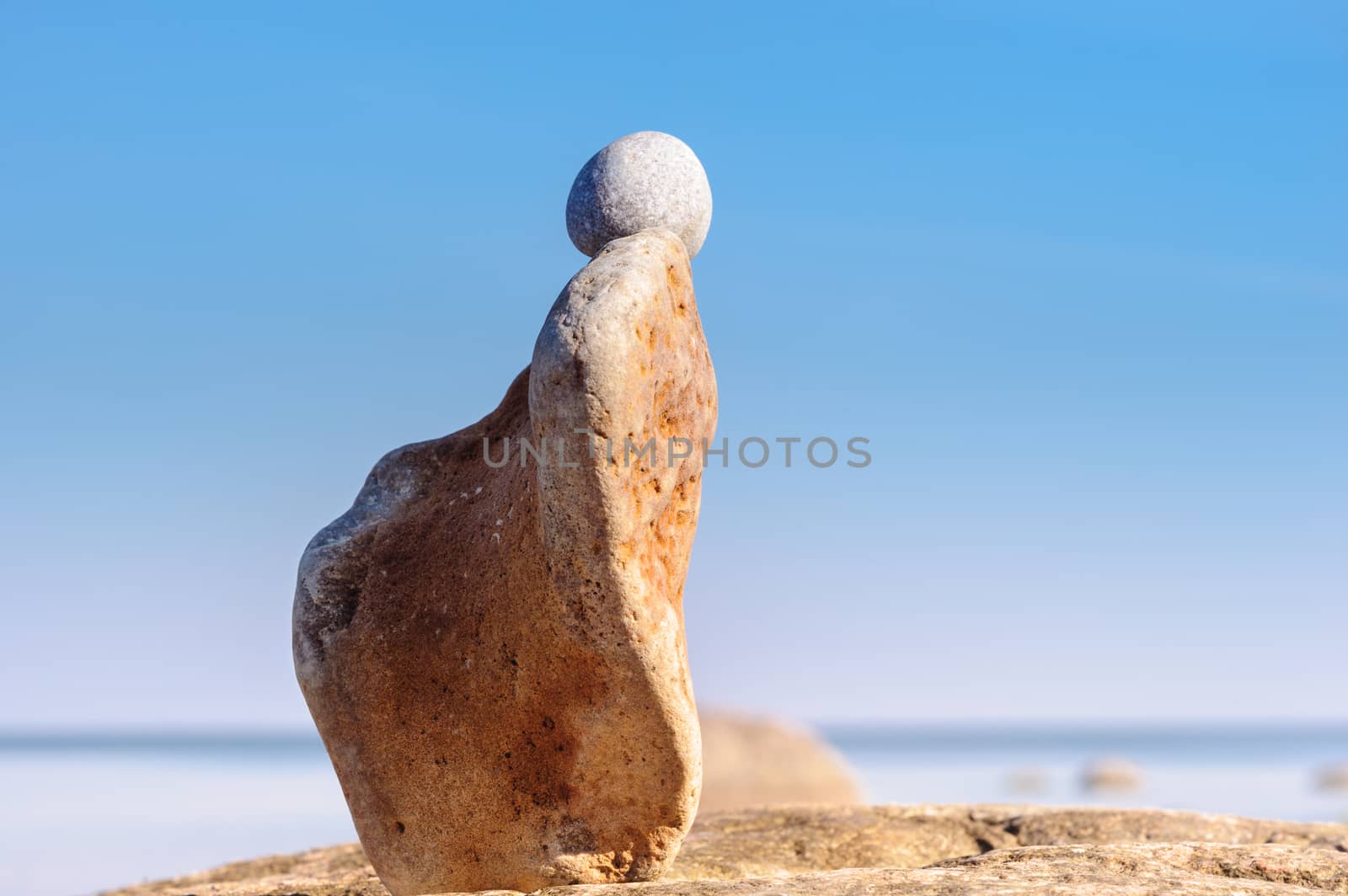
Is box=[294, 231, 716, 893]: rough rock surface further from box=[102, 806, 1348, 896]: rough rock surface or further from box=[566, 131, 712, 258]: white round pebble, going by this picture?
box=[102, 806, 1348, 896]: rough rock surface

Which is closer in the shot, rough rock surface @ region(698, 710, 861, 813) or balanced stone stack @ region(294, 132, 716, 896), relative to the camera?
balanced stone stack @ region(294, 132, 716, 896)

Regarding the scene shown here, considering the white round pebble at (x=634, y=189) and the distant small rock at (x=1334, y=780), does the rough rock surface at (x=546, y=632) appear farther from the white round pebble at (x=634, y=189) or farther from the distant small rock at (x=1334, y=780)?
the distant small rock at (x=1334, y=780)

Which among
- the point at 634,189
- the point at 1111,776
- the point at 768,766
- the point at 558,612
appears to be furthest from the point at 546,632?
the point at 1111,776

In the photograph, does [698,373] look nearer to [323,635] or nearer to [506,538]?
[506,538]

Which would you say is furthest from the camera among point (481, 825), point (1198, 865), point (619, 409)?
point (481, 825)

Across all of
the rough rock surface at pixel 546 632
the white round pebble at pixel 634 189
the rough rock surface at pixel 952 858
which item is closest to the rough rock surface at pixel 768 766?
the rough rock surface at pixel 952 858

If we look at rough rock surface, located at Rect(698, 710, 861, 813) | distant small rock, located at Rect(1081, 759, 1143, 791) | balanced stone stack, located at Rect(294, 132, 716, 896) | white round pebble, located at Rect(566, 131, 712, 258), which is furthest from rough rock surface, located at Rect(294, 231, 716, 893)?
distant small rock, located at Rect(1081, 759, 1143, 791)

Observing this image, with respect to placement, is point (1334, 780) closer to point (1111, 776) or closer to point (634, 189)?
point (1111, 776)

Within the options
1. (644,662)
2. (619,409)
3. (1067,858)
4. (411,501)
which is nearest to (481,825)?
(644,662)
